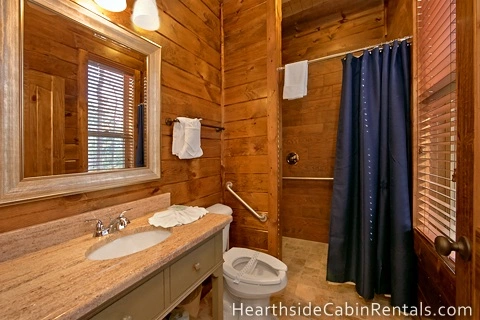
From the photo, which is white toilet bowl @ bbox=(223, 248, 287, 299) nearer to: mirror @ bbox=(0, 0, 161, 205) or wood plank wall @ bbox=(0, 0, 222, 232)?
wood plank wall @ bbox=(0, 0, 222, 232)

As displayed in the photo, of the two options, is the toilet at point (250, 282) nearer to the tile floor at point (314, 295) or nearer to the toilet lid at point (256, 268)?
the toilet lid at point (256, 268)

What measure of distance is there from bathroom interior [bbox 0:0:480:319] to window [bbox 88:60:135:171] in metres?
0.04

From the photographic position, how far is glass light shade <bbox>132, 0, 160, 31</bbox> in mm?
1080

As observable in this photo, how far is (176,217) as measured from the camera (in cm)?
105

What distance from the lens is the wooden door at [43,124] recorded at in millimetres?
771

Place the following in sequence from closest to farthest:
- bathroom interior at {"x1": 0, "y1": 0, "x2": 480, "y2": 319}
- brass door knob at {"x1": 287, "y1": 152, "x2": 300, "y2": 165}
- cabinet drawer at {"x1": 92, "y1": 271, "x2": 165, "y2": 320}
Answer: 1. cabinet drawer at {"x1": 92, "y1": 271, "x2": 165, "y2": 320}
2. bathroom interior at {"x1": 0, "y1": 0, "x2": 480, "y2": 319}
3. brass door knob at {"x1": 287, "y1": 152, "x2": 300, "y2": 165}

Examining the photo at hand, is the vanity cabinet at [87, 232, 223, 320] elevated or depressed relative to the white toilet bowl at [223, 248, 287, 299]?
elevated

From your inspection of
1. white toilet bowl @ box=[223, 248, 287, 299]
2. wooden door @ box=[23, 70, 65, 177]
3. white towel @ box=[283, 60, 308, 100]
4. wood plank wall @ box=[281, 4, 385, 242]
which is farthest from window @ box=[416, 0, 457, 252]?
wooden door @ box=[23, 70, 65, 177]

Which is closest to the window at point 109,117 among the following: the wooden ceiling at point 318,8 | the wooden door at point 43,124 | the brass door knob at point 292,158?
the wooden door at point 43,124

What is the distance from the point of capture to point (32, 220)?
777mm

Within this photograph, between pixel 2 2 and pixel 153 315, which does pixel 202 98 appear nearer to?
pixel 2 2

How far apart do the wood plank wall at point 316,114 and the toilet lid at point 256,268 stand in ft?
3.65

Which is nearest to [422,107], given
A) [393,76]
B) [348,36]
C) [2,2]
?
[393,76]

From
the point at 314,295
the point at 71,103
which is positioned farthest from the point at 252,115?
the point at 314,295
